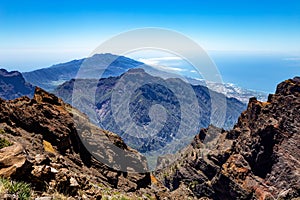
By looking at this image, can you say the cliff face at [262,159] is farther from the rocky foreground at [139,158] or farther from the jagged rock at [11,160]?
the jagged rock at [11,160]

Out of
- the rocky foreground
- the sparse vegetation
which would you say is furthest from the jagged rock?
the sparse vegetation

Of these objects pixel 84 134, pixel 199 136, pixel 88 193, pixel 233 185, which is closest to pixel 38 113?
pixel 84 134

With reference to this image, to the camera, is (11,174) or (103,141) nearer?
(11,174)

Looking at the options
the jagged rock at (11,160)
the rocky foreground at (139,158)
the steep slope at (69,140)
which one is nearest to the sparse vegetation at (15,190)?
the rocky foreground at (139,158)

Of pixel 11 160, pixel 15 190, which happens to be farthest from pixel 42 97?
pixel 15 190

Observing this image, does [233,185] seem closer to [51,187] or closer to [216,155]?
[216,155]

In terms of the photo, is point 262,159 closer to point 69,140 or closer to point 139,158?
point 139,158
